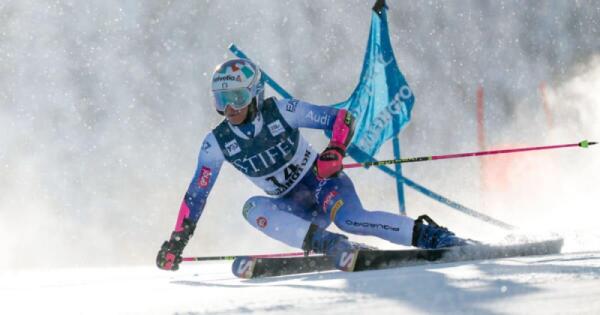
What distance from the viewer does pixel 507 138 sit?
17.1 meters

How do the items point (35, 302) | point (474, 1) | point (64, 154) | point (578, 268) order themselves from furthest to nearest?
point (474, 1) < point (64, 154) < point (35, 302) < point (578, 268)

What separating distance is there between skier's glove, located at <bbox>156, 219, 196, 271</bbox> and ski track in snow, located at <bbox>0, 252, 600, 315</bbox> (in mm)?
1482

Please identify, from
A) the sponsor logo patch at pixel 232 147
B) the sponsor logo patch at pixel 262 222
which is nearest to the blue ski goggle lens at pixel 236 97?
the sponsor logo patch at pixel 232 147

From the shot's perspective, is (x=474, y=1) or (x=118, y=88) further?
(x=474, y=1)

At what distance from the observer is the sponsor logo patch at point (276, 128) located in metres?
5.65

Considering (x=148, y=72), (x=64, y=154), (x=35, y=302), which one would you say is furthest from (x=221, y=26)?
(x=35, y=302)

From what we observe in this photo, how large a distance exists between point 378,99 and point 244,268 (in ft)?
12.9

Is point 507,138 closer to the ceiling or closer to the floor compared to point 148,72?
closer to the floor

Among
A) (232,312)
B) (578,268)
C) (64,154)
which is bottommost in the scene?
(232,312)

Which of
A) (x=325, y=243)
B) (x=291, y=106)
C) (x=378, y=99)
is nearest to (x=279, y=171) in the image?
(x=291, y=106)

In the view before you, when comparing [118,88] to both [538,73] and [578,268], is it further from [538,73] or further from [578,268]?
[578,268]

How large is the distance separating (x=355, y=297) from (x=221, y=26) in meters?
15.0

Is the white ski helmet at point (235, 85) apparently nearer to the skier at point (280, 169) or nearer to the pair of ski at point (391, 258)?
the skier at point (280, 169)

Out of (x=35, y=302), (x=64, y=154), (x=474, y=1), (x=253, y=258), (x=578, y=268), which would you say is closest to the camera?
(x=578, y=268)
